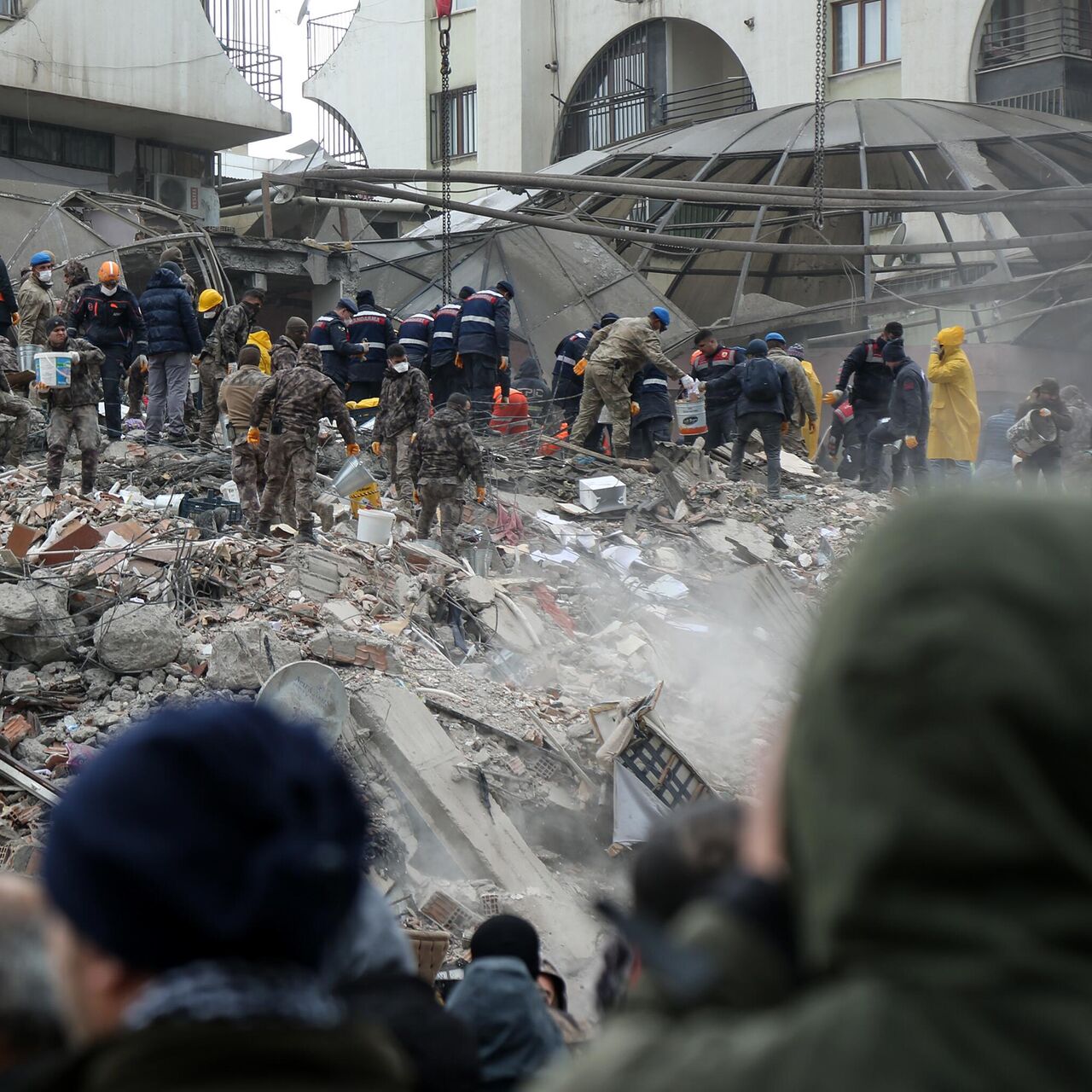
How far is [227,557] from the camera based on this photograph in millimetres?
9664

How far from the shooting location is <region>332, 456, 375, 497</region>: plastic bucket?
11.9m

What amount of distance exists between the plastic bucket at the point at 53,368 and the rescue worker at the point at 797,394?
24.1ft

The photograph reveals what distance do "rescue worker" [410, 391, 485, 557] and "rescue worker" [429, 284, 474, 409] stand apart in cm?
332

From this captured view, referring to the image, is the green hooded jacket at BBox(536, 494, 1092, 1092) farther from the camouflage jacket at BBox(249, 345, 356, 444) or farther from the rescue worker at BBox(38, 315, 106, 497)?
the rescue worker at BBox(38, 315, 106, 497)

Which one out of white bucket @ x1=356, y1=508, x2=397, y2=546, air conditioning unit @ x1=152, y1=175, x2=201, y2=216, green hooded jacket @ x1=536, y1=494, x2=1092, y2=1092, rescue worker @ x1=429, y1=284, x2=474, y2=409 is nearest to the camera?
green hooded jacket @ x1=536, y1=494, x2=1092, y2=1092

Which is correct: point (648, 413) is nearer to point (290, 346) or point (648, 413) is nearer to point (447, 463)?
point (447, 463)

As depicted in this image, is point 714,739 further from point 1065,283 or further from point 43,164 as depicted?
point 43,164

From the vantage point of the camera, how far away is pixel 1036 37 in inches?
1053

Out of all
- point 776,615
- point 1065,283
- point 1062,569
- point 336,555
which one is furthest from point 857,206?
point 1062,569

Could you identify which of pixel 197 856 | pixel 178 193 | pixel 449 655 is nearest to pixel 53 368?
pixel 449 655

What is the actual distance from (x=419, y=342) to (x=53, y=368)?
5220mm

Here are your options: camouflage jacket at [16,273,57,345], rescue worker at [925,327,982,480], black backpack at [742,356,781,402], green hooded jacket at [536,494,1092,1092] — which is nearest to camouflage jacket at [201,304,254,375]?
camouflage jacket at [16,273,57,345]

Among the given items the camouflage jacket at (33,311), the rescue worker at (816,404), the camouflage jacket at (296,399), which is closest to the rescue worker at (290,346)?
the camouflage jacket at (296,399)

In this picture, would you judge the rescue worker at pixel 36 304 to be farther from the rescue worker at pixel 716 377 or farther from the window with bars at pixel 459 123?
the window with bars at pixel 459 123
